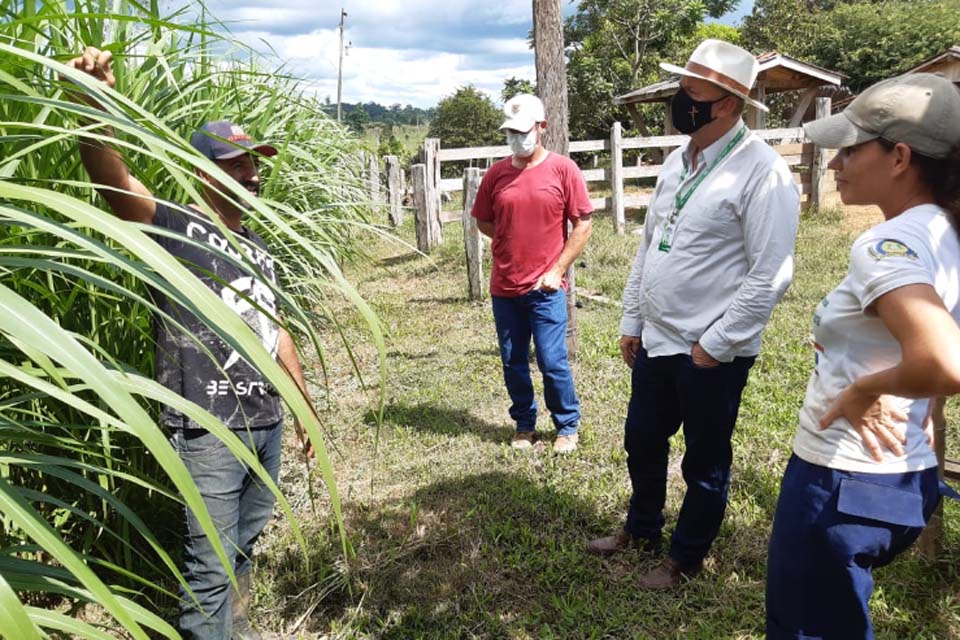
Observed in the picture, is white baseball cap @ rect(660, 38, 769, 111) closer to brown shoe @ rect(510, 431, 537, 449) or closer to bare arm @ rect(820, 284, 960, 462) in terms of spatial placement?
bare arm @ rect(820, 284, 960, 462)

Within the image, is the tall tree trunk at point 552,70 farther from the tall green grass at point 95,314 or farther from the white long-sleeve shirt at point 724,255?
the white long-sleeve shirt at point 724,255

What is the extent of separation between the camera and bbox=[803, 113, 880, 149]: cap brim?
5.09 ft

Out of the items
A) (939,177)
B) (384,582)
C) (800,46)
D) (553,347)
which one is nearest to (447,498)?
(384,582)

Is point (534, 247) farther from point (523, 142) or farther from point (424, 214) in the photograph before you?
point (424, 214)

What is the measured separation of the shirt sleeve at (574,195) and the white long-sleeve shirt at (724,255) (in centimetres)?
133

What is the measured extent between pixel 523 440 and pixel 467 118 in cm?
3838

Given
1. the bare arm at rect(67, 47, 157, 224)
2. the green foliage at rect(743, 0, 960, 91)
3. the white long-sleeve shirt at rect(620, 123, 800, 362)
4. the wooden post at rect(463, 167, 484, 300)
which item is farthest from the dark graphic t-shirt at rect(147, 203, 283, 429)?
the green foliage at rect(743, 0, 960, 91)

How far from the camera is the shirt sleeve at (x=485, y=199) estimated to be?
4.15 meters

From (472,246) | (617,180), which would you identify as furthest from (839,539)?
(617,180)

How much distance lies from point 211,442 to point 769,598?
5.25 feet

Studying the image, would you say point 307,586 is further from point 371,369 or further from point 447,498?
point 371,369

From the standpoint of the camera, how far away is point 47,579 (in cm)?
100

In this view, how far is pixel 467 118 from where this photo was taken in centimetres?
4053

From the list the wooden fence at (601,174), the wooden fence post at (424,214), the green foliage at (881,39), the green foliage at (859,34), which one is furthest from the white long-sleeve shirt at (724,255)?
the green foliage at (881,39)
